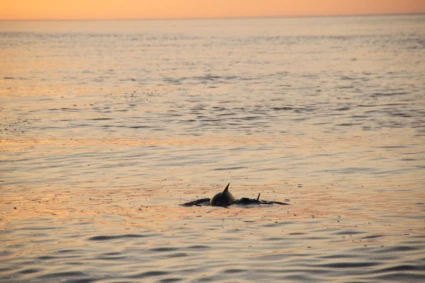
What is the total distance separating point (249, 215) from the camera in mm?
17500

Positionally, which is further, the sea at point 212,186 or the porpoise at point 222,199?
the porpoise at point 222,199

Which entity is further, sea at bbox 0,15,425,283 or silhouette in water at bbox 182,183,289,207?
silhouette in water at bbox 182,183,289,207

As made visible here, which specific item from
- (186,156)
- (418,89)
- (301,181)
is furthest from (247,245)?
(418,89)

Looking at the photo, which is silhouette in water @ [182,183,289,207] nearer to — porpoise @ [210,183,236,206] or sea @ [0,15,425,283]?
porpoise @ [210,183,236,206]

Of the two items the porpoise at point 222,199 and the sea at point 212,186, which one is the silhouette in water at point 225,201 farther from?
the sea at point 212,186

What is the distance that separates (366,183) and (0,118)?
2099 centimetres

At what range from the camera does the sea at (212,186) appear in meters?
14.1

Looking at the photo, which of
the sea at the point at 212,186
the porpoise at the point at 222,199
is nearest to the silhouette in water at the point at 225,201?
the porpoise at the point at 222,199

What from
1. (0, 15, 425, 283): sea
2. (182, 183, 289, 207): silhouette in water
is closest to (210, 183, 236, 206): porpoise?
(182, 183, 289, 207): silhouette in water

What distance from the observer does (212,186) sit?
21.1 meters

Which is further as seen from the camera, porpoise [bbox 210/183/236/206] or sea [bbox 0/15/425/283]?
porpoise [bbox 210/183/236/206]

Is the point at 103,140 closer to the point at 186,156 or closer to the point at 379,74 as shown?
the point at 186,156

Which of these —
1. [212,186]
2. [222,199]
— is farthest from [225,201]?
[212,186]

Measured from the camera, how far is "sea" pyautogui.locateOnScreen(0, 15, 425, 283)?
14.1 metres
